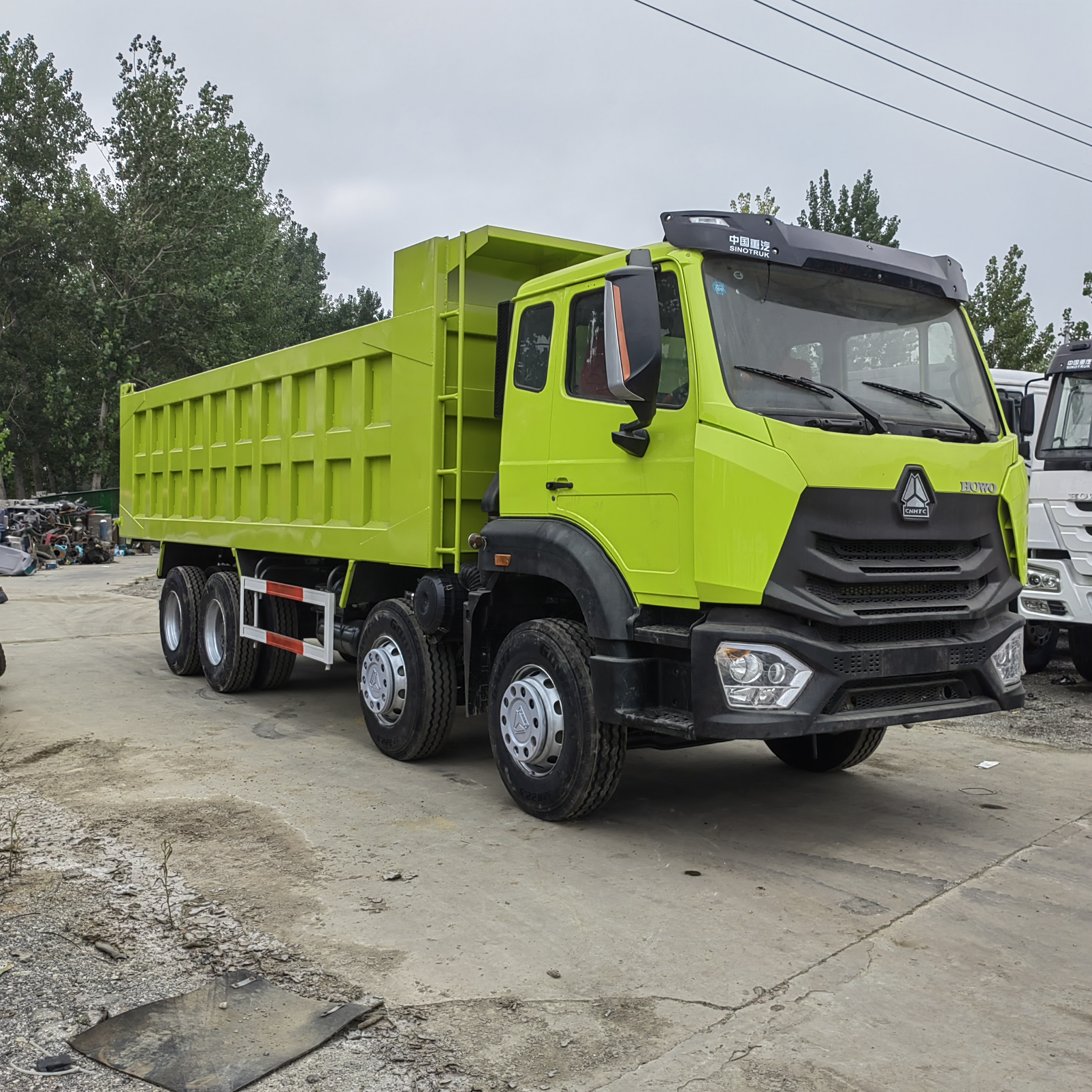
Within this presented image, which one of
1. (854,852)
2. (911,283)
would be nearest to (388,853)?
(854,852)

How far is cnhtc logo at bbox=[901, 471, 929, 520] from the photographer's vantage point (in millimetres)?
4922

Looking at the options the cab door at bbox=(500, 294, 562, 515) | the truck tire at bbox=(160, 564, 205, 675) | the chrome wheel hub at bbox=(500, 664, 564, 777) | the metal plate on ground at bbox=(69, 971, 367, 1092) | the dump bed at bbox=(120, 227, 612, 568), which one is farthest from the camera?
the truck tire at bbox=(160, 564, 205, 675)

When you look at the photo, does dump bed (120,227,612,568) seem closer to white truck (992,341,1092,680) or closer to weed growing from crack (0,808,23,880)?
weed growing from crack (0,808,23,880)

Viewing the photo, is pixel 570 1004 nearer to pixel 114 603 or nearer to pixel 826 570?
pixel 826 570

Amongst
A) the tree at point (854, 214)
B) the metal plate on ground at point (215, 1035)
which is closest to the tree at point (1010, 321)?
the tree at point (854, 214)

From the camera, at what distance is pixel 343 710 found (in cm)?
899

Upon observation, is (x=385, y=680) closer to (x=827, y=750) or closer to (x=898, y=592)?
(x=827, y=750)

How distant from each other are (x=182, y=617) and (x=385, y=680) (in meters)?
4.12

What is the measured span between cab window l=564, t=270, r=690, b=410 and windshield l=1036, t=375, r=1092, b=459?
6212 mm

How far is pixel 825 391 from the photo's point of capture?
5.00 metres

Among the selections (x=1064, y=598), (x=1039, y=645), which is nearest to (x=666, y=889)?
(x=1064, y=598)

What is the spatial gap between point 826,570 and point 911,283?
179cm

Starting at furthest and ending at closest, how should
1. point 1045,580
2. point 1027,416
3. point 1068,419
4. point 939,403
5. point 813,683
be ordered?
point 1068,419
point 1045,580
point 1027,416
point 939,403
point 813,683

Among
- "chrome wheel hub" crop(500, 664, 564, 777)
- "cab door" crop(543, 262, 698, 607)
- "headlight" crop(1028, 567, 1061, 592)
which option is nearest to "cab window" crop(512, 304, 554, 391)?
"cab door" crop(543, 262, 698, 607)
